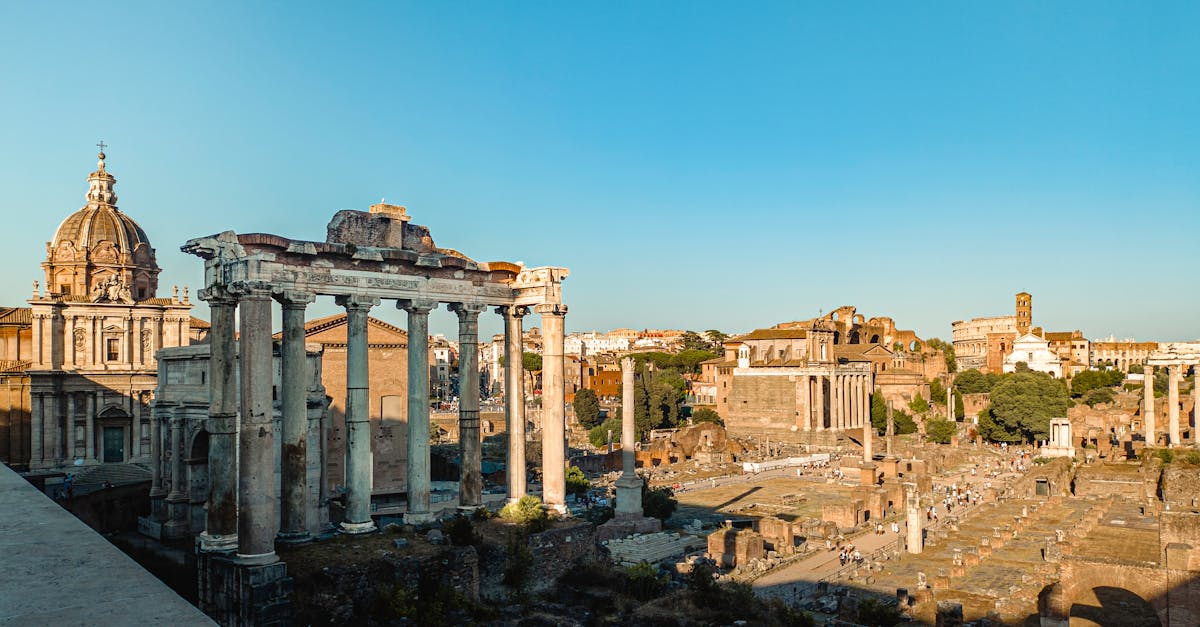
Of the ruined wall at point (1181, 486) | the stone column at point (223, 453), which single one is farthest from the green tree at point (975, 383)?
the stone column at point (223, 453)

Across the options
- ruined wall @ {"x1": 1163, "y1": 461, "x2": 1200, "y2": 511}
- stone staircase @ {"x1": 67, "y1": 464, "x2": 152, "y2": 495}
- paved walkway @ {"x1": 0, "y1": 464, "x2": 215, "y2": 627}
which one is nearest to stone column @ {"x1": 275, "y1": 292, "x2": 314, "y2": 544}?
paved walkway @ {"x1": 0, "y1": 464, "x2": 215, "y2": 627}

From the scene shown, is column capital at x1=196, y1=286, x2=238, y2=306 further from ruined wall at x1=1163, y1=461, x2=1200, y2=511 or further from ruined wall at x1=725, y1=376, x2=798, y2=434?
ruined wall at x1=725, y1=376, x2=798, y2=434

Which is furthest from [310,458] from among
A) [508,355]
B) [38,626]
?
[38,626]

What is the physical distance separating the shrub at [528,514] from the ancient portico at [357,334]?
0.61 meters

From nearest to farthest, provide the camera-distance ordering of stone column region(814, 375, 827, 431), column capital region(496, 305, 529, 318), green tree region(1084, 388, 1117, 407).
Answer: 1. column capital region(496, 305, 529, 318)
2. stone column region(814, 375, 827, 431)
3. green tree region(1084, 388, 1117, 407)

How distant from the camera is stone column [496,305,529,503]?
816 inches

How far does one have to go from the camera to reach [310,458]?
23.0 metres

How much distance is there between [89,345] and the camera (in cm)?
3650

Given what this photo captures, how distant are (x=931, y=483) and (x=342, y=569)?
46023 mm

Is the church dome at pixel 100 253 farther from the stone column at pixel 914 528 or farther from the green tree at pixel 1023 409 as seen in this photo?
the green tree at pixel 1023 409

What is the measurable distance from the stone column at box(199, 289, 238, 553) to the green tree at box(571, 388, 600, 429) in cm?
6894

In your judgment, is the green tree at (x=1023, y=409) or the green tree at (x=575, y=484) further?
the green tree at (x=1023, y=409)

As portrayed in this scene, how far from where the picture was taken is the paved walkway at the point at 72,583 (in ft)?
31.2

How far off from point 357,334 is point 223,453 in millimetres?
3461
